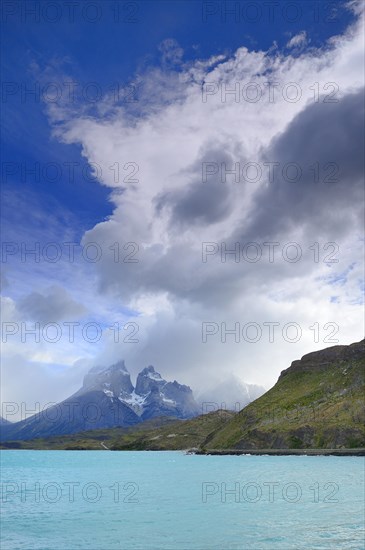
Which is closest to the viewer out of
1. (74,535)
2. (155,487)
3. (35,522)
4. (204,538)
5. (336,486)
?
(204,538)

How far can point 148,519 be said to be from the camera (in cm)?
6041

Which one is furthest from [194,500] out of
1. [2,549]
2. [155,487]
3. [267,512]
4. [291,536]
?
[2,549]

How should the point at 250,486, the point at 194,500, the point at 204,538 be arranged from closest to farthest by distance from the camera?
the point at 204,538 → the point at 194,500 → the point at 250,486

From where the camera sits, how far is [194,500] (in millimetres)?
80375

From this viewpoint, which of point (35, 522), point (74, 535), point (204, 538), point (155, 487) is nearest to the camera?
point (204, 538)

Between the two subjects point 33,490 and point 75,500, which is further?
point 33,490

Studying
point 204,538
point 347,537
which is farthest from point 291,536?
point 204,538

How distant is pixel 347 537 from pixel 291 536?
5275 mm

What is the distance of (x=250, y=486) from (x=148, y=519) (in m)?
45.0

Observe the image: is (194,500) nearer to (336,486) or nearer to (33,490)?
(336,486)

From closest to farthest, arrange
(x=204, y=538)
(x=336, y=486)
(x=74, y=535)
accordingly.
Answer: (x=204, y=538) → (x=74, y=535) → (x=336, y=486)

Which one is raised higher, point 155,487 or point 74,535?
point 74,535

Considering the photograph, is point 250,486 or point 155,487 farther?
point 155,487

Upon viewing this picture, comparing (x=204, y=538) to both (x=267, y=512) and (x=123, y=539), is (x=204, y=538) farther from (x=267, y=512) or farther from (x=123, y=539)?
(x=267, y=512)
